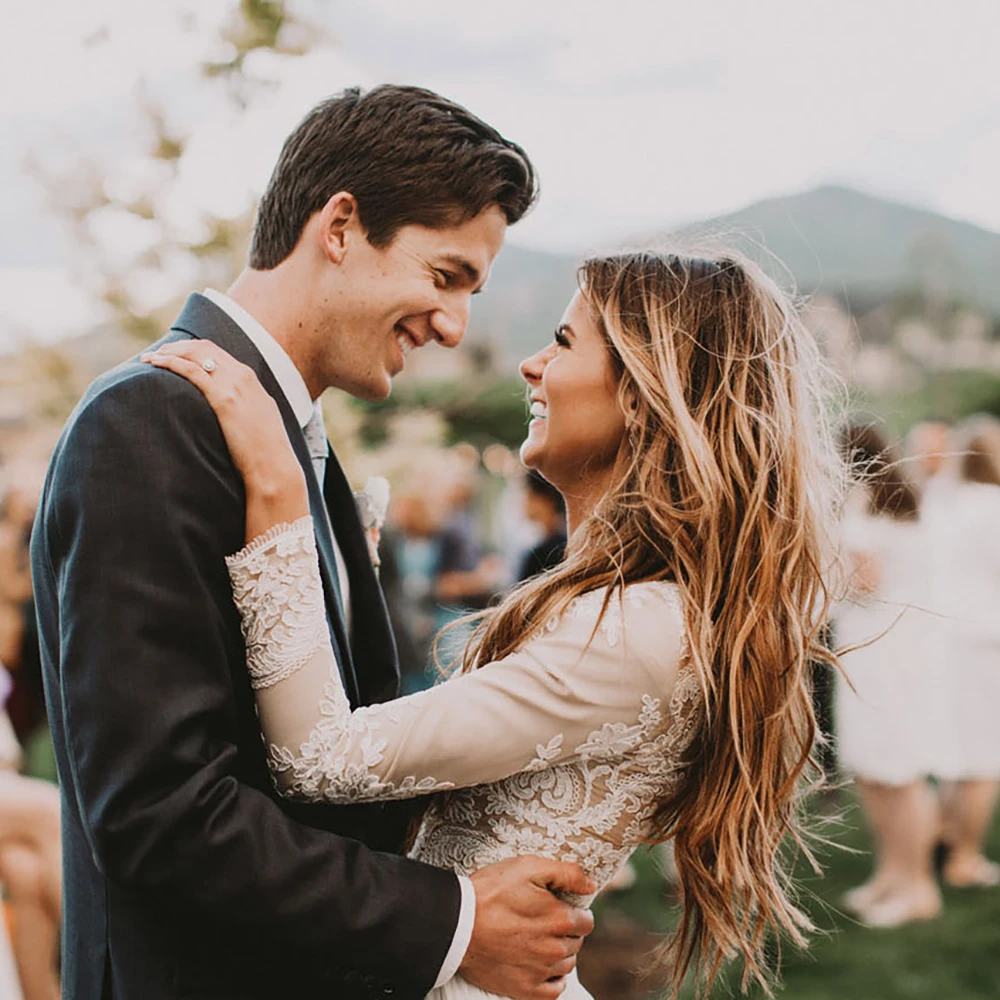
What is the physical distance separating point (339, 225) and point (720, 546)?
2.72ft

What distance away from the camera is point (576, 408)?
6.65 ft

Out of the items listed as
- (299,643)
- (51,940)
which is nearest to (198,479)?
(299,643)

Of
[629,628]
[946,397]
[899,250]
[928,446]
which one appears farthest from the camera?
[899,250]

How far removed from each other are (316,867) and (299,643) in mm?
299

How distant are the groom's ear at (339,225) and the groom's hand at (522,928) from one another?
1.03 meters

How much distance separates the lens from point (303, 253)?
2.05 metres

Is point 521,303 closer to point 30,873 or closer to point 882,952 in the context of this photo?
point 882,952

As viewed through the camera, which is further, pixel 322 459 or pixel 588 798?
pixel 322 459

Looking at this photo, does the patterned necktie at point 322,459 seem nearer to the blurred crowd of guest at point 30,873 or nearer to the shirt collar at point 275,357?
the shirt collar at point 275,357

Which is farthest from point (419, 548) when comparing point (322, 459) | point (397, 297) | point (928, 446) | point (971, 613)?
point (397, 297)

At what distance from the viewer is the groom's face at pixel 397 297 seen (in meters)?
2.05

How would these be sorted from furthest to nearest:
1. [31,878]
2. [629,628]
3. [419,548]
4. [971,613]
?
1. [419,548]
2. [971,613]
3. [31,878]
4. [629,628]

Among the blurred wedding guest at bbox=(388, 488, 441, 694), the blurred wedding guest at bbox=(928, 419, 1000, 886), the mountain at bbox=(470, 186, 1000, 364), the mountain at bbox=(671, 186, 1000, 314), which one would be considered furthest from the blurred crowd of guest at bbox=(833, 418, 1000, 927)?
the mountain at bbox=(671, 186, 1000, 314)

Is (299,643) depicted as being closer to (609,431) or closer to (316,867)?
(316,867)
